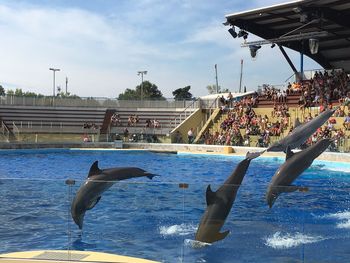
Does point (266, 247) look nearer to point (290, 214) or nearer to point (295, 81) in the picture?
point (290, 214)

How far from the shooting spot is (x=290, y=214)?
16.8ft

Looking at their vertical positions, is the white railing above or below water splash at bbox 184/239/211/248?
above

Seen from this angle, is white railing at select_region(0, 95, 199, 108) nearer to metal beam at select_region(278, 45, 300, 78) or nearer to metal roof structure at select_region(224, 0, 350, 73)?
metal beam at select_region(278, 45, 300, 78)

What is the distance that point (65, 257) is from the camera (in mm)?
4902

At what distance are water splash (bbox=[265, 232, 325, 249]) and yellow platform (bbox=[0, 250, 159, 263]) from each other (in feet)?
4.01

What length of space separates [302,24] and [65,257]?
25.9 meters

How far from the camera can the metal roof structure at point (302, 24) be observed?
24094 mm

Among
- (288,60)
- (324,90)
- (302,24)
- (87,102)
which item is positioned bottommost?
(87,102)

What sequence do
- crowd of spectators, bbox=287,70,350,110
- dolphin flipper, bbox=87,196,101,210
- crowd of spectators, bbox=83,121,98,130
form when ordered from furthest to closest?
crowd of spectators, bbox=83,121,98,130 → crowd of spectators, bbox=287,70,350,110 → dolphin flipper, bbox=87,196,101,210

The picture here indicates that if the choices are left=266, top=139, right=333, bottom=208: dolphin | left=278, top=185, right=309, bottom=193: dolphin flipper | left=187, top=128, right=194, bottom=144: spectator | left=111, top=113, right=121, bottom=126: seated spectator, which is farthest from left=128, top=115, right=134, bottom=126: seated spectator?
left=278, top=185, right=309, bottom=193: dolphin flipper

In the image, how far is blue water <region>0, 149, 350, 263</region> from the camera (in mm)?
4922

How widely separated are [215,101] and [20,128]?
13979 mm

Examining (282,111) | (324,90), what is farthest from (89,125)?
(324,90)

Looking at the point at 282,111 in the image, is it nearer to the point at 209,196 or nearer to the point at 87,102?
the point at 87,102
